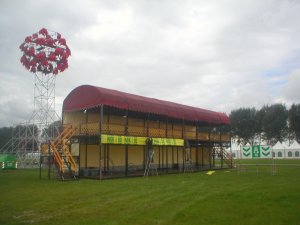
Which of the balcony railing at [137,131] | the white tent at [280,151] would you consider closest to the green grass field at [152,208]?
the balcony railing at [137,131]

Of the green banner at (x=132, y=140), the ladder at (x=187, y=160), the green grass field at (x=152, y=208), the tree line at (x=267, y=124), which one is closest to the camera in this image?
the green grass field at (x=152, y=208)

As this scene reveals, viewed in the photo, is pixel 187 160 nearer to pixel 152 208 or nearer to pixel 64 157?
pixel 64 157

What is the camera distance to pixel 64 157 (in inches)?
897

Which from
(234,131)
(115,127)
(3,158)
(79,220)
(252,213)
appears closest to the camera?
(79,220)

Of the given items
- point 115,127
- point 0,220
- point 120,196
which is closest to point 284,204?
point 120,196

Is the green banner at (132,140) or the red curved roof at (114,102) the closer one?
the green banner at (132,140)

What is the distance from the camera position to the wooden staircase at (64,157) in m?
22.2

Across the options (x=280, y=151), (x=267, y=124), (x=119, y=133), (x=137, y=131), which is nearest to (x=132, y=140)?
(x=119, y=133)

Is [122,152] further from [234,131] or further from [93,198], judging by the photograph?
[234,131]

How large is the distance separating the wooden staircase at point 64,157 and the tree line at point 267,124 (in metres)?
65.0

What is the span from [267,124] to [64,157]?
66780 millimetres

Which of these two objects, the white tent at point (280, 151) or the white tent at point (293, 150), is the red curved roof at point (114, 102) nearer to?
the white tent at point (293, 150)

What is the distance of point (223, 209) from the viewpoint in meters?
10.5

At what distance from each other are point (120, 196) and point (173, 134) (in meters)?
20.4
